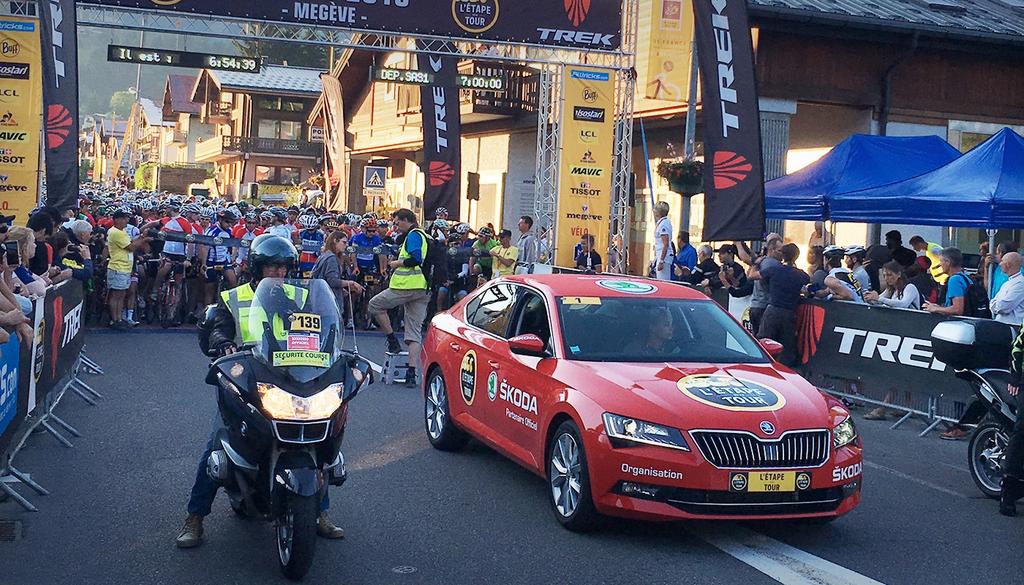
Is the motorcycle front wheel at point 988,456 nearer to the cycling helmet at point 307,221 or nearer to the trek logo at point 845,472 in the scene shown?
the trek logo at point 845,472

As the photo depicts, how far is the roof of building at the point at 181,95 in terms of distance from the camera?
8519 cm

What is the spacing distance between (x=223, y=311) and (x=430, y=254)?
25.4 ft

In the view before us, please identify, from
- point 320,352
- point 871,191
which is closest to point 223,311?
point 320,352

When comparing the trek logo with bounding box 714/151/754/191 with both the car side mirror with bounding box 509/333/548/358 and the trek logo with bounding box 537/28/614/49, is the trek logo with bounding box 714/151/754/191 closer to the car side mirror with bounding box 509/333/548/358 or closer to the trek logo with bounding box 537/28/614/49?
the trek logo with bounding box 537/28/614/49

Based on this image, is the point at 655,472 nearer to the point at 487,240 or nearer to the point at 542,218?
the point at 487,240

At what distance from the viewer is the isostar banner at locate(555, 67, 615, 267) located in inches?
893

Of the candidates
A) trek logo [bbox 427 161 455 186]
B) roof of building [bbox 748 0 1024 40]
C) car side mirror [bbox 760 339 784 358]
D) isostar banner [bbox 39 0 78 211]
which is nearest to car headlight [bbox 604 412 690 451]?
car side mirror [bbox 760 339 784 358]

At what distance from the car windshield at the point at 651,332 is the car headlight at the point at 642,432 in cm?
87

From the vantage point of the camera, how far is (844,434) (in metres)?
7.29

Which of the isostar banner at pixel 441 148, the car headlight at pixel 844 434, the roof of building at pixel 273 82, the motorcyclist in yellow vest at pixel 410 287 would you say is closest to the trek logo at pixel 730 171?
the motorcyclist in yellow vest at pixel 410 287

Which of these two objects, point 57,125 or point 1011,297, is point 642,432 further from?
point 57,125

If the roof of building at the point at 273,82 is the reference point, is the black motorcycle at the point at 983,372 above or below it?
below

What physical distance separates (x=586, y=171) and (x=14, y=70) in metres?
10.1

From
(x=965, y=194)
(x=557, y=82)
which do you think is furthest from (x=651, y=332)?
(x=557, y=82)
